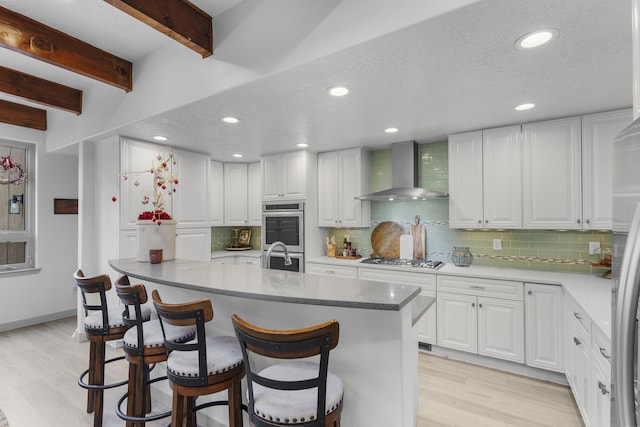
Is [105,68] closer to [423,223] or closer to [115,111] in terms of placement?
[115,111]

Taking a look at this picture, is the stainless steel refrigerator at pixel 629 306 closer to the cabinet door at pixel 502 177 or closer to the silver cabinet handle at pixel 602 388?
the silver cabinet handle at pixel 602 388

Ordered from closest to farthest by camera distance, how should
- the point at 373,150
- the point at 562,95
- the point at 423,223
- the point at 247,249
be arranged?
the point at 562,95 → the point at 423,223 → the point at 373,150 → the point at 247,249

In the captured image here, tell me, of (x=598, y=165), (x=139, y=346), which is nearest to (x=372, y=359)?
(x=139, y=346)

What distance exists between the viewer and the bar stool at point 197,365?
142 centimetres

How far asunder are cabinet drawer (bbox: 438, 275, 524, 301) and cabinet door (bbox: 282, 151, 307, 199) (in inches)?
81.9

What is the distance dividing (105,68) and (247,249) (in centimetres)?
337

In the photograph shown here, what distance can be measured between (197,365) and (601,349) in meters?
2.05

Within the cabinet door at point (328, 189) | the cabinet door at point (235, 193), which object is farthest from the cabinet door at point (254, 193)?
the cabinet door at point (328, 189)

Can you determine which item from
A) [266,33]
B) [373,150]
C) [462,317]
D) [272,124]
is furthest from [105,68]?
[462,317]

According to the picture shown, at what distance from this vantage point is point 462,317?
10.2ft

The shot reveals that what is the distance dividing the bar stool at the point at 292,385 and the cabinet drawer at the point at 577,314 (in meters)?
1.66

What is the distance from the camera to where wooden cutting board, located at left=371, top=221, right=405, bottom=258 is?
4.05 m

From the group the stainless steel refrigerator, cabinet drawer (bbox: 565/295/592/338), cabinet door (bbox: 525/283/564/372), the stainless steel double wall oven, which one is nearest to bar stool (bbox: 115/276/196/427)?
the stainless steel refrigerator

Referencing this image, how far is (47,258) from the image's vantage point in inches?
176
